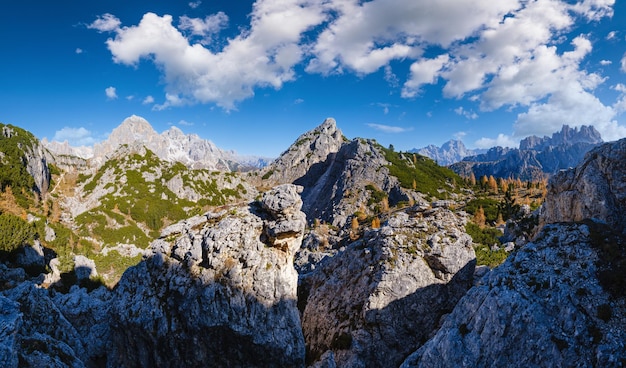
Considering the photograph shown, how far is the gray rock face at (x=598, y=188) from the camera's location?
63.3 ft

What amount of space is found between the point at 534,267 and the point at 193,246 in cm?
2178

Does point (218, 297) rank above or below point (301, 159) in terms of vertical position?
below

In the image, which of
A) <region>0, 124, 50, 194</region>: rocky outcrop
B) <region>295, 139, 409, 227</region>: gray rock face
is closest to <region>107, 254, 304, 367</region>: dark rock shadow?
<region>0, 124, 50, 194</region>: rocky outcrop

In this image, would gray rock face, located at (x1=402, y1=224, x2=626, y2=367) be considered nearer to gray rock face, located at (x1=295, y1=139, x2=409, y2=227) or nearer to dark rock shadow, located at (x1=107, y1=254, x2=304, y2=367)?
dark rock shadow, located at (x1=107, y1=254, x2=304, y2=367)

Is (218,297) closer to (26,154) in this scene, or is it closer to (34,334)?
(34,334)

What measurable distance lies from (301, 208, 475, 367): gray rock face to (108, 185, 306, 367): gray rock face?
359cm

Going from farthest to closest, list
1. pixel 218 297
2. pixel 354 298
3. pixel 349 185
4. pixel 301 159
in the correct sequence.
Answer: pixel 301 159, pixel 349 185, pixel 354 298, pixel 218 297

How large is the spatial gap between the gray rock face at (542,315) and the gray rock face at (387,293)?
5841mm

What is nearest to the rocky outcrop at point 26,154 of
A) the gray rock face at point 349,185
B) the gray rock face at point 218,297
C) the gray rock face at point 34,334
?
the gray rock face at point 34,334

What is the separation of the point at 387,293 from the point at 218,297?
40.8 ft

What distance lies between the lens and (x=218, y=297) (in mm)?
21734

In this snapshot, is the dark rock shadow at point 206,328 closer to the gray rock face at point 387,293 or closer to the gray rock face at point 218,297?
the gray rock face at point 218,297

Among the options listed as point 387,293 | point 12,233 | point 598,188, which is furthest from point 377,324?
point 12,233

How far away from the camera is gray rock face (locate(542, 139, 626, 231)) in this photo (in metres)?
19.3
